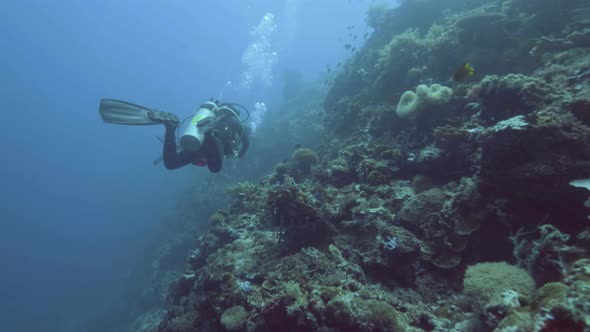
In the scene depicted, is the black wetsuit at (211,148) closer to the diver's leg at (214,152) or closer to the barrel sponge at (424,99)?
the diver's leg at (214,152)

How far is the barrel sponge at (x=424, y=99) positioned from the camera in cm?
646

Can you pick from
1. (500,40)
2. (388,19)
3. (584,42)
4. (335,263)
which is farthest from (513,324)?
(388,19)

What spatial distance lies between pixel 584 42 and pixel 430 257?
6.65 m

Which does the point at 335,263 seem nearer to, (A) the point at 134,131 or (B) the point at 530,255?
(B) the point at 530,255

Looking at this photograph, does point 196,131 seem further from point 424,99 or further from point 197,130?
point 424,99

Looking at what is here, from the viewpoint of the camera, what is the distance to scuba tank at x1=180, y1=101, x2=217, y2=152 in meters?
7.29

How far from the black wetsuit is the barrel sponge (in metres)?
4.65

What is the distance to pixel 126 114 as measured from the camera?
7117 mm

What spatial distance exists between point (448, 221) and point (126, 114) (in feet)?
24.5

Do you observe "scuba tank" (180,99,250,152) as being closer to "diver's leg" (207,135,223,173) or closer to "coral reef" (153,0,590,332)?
"diver's leg" (207,135,223,173)

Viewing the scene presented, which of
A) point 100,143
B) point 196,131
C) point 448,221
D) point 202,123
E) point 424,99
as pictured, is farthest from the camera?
point 100,143

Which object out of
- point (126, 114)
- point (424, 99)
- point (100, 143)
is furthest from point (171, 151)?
point (100, 143)

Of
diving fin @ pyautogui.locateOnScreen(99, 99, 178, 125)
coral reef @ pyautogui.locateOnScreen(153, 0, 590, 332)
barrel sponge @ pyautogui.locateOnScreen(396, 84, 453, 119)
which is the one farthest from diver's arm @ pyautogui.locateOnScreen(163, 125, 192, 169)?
barrel sponge @ pyautogui.locateOnScreen(396, 84, 453, 119)

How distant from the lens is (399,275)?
4.19m
